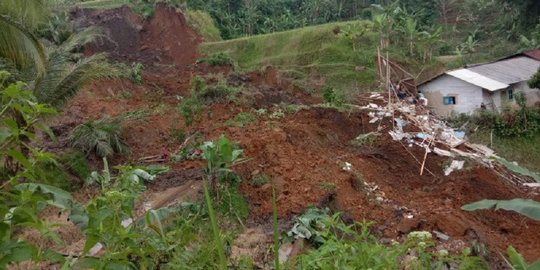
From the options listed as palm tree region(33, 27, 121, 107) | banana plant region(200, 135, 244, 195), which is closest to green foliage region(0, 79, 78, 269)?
banana plant region(200, 135, 244, 195)

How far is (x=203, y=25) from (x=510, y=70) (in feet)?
61.7

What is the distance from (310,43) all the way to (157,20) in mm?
9023

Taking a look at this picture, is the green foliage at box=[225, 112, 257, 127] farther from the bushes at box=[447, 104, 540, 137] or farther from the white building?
the white building

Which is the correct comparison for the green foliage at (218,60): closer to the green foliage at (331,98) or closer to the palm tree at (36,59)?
the green foliage at (331,98)

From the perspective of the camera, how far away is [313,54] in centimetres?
2812

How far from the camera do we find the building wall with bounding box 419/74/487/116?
18281 mm

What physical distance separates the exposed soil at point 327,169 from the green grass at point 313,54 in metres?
8.33

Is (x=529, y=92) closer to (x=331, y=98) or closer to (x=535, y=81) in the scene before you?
(x=535, y=81)

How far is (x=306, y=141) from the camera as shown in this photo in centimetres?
1130

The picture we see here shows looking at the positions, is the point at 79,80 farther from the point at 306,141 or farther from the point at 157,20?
the point at 157,20

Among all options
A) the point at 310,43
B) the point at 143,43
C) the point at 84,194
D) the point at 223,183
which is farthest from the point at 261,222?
the point at 143,43

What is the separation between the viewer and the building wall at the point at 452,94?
1828cm

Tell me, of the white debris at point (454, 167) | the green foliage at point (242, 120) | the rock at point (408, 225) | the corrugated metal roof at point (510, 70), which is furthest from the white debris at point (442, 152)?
the corrugated metal roof at point (510, 70)

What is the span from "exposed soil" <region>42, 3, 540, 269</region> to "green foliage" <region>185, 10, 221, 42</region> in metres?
14.0
